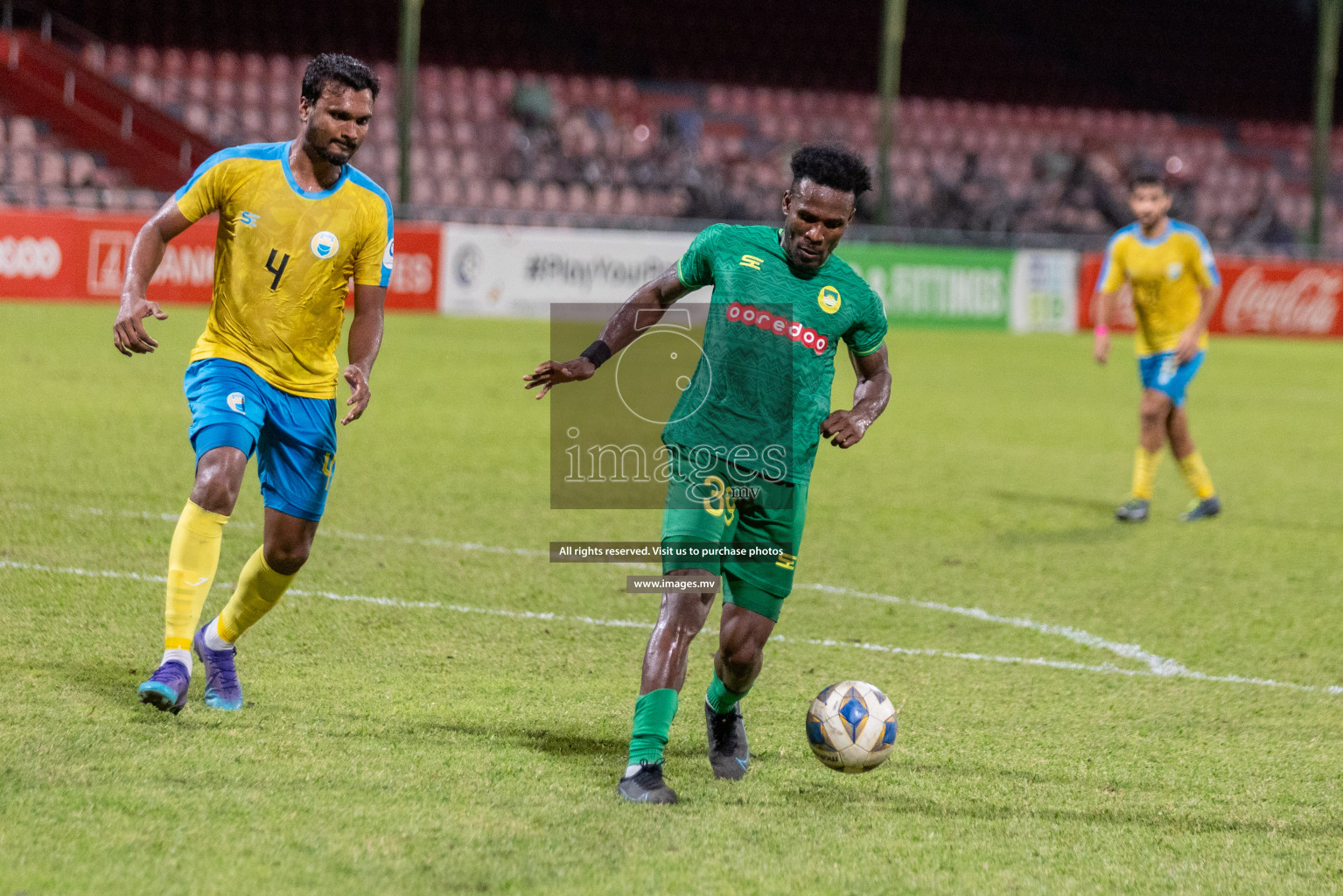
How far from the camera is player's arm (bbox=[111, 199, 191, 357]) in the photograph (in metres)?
4.43

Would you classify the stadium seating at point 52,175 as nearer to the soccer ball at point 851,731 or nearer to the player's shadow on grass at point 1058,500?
the player's shadow on grass at point 1058,500

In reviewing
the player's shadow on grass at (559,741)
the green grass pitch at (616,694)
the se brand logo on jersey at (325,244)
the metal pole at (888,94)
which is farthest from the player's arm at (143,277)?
the metal pole at (888,94)

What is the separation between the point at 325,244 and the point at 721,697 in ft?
6.40

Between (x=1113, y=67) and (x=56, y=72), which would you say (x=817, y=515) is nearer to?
(x=56, y=72)

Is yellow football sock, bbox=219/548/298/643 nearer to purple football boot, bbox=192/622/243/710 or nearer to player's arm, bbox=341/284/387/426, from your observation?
purple football boot, bbox=192/622/243/710

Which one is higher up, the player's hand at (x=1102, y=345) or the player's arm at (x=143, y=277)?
the player's hand at (x=1102, y=345)

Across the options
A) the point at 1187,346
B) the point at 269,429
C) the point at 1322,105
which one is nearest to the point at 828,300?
the point at 269,429

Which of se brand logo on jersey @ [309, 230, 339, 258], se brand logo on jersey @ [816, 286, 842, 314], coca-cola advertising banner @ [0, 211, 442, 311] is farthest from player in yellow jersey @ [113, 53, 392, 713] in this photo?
coca-cola advertising banner @ [0, 211, 442, 311]

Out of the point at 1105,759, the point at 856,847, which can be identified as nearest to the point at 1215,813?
the point at 1105,759

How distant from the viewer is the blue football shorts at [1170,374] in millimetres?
9633

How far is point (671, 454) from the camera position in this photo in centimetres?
441

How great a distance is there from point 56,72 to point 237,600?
790 inches

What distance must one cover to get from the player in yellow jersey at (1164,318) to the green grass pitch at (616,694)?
0.38 m

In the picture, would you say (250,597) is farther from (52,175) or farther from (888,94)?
(888,94)
